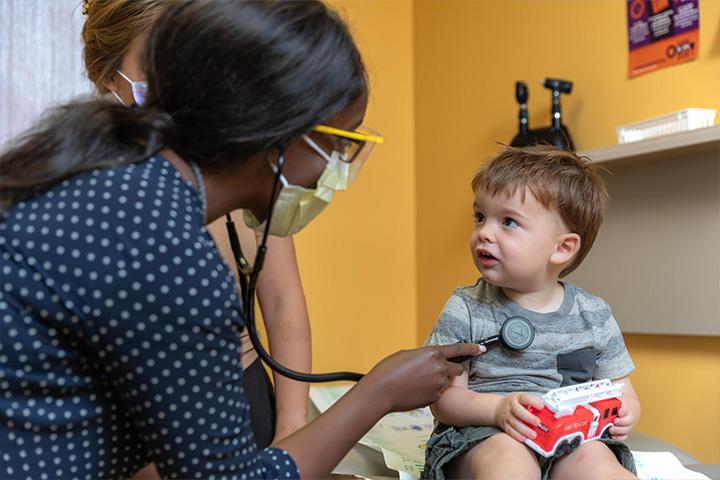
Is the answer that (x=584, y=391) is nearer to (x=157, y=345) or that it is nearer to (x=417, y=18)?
(x=157, y=345)

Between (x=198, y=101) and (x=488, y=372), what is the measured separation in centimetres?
70

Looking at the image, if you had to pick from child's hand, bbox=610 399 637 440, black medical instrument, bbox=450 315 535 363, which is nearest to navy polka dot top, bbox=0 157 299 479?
black medical instrument, bbox=450 315 535 363

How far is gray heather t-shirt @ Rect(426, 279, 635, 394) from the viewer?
1.29 m

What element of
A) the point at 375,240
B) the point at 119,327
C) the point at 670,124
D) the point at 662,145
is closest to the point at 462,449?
the point at 119,327

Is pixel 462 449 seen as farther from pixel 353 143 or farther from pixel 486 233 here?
pixel 353 143

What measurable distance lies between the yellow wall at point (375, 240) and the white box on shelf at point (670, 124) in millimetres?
1171

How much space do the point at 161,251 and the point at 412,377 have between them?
1.35 feet

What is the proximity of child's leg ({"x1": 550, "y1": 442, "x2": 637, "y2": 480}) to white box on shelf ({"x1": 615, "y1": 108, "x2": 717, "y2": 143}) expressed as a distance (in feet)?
3.10

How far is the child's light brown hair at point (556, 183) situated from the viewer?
4.41ft

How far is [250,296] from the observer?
1080 mm

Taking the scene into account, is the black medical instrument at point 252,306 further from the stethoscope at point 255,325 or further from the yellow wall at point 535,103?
the yellow wall at point 535,103

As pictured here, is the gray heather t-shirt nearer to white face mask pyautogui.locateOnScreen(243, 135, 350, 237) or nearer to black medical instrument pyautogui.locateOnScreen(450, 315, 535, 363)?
black medical instrument pyautogui.locateOnScreen(450, 315, 535, 363)

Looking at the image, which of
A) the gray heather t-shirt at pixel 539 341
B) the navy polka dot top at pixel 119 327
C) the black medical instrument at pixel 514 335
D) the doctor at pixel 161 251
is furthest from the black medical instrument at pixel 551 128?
the navy polka dot top at pixel 119 327

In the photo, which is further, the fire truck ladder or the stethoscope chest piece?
the stethoscope chest piece
